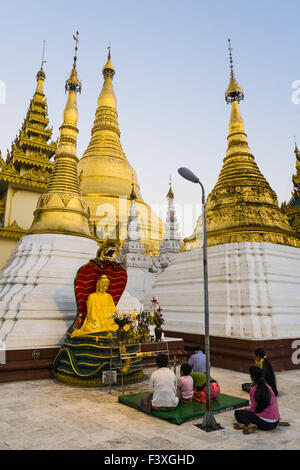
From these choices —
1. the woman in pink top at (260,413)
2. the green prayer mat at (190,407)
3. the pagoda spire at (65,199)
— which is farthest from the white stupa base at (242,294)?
the woman in pink top at (260,413)

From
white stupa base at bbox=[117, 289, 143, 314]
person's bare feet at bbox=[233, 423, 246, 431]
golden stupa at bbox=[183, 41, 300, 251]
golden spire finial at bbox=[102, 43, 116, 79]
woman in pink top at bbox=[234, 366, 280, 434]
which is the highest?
golden spire finial at bbox=[102, 43, 116, 79]

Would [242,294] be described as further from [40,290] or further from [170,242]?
[170,242]

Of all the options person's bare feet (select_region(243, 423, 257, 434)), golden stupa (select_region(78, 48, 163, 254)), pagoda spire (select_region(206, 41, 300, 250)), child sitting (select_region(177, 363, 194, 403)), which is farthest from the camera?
golden stupa (select_region(78, 48, 163, 254))

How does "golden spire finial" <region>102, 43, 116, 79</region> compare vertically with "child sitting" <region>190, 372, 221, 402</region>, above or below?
above

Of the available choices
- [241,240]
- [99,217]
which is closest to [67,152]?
[241,240]

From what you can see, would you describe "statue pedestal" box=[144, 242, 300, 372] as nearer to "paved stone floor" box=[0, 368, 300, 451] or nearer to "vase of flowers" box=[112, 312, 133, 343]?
"paved stone floor" box=[0, 368, 300, 451]

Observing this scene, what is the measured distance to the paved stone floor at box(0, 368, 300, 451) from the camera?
12.4ft

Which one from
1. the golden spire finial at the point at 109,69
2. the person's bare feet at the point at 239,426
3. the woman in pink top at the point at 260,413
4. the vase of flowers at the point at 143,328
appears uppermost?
the golden spire finial at the point at 109,69

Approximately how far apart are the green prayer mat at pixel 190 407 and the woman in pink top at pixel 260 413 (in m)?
0.66

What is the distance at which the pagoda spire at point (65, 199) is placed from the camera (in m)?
11.0

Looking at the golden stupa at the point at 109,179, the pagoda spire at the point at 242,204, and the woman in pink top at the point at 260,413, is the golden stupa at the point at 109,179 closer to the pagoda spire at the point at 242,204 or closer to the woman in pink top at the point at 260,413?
the pagoda spire at the point at 242,204

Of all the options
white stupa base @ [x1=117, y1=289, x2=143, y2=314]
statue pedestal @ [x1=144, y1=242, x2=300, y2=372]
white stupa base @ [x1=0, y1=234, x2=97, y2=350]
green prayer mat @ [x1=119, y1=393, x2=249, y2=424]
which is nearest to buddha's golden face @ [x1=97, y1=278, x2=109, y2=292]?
white stupa base @ [x1=0, y1=234, x2=97, y2=350]

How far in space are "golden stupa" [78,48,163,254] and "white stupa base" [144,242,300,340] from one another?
49.8 ft

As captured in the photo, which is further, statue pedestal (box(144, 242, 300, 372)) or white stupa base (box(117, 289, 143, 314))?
white stupa base (box(117, 289, 143, 314))
